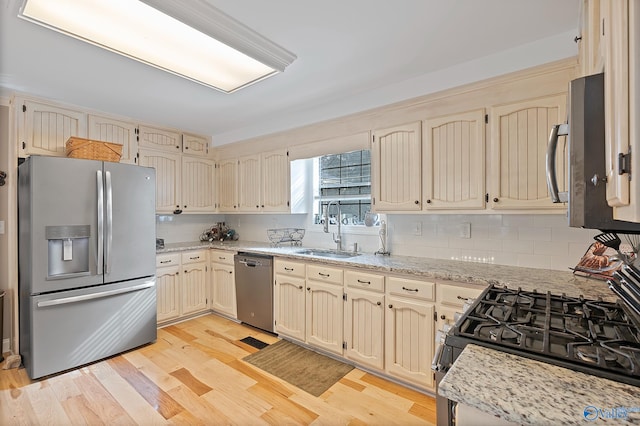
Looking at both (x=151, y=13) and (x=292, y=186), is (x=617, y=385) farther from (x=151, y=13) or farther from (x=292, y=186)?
(x=292, y=186)

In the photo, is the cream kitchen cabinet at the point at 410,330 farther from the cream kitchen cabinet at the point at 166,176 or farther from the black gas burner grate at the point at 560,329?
the cream kitchen cabinet at the point at 166,176

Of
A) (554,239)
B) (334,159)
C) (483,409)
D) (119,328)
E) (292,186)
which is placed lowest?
(119,328)

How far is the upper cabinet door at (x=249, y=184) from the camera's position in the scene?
12.5 feet

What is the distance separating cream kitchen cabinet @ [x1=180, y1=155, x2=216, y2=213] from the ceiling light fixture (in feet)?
6.43

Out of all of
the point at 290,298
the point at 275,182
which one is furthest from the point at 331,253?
the point at 275,182

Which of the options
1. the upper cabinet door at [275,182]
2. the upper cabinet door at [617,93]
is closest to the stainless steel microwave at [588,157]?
the upper cabinet door at [617,93]

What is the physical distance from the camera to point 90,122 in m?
3.14

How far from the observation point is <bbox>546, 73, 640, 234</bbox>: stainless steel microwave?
0.79 m

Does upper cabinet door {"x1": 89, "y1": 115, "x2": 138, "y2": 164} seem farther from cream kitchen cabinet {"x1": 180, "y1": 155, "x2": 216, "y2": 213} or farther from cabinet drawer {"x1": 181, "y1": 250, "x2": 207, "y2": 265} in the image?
cabinet drawer {"x1": 181, "y1": 250, "x2": 207, "y2": 265}

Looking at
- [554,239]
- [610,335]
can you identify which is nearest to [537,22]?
[554,239]

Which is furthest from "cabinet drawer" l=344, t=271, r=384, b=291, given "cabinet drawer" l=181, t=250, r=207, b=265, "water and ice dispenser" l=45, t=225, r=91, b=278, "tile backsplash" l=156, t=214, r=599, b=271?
"water and ice dispenser" l=45, t=225, r=91, b=278

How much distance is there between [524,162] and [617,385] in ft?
5.54

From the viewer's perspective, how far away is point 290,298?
9.91 ft

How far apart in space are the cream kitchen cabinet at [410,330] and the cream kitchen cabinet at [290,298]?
906 mm
